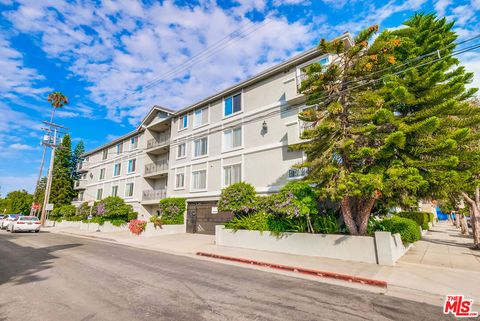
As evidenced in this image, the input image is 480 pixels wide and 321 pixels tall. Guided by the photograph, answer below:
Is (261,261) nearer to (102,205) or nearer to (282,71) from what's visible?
(282,71)

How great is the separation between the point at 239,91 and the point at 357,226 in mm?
14198

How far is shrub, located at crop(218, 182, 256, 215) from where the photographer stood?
1484 cm

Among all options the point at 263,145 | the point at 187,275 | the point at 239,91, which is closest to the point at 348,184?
the point at 187,275

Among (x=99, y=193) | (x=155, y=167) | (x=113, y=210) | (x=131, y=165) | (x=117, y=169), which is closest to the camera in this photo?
(x=113, y=210)

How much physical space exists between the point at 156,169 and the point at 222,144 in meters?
11.1

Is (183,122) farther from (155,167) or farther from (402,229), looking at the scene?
(402,229)

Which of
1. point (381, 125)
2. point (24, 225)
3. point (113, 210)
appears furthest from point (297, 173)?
point (24, 225)

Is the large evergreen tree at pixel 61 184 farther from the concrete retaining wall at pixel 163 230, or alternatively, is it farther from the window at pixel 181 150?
the concrete retaining wall at pixel 163 230

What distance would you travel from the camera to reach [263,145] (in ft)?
58.4

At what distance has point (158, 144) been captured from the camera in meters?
27.9

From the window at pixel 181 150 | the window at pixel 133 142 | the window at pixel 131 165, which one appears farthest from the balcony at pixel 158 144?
the window at pixel 131 165

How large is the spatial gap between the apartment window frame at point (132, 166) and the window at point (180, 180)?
30.7 ft

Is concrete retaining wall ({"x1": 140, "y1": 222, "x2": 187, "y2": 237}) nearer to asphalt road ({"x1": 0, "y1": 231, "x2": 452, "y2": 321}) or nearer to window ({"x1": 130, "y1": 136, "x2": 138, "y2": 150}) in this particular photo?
asphalt road ({"x1": 0, "y1": 231, "x2": 452, "y2": 321})

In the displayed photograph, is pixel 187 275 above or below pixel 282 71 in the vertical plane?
below
